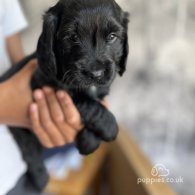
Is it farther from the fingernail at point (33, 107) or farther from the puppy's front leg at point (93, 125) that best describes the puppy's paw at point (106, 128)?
the fingernail at point (33, 107)

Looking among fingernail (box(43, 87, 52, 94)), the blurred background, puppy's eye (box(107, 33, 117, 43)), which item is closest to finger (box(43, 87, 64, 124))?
fingernail (box(43, 87, 52, 94))

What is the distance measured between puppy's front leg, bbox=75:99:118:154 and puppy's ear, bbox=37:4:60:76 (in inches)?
6.6

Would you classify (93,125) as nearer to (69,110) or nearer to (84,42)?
(69,110)

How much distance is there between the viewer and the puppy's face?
595 millimetres

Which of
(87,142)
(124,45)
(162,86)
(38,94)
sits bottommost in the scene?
(162,86)

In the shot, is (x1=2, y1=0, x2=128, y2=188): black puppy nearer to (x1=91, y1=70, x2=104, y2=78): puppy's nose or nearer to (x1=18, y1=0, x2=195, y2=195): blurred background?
(x1=91, y1=70, x2=104, y2=78): puppy's nose

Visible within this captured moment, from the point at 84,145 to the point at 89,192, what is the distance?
67cm

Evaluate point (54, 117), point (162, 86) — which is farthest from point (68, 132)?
point (162, 86)

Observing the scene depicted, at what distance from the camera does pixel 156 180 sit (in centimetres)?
103

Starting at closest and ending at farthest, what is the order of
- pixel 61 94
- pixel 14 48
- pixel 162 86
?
1. pixel 61 94
2. pixel 14 48
3. pixel 162 86

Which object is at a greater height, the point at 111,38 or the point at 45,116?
the point at 111,38

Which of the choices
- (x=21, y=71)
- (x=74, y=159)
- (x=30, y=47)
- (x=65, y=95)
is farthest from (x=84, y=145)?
(x=74, y=159)

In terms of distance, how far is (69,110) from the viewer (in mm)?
790

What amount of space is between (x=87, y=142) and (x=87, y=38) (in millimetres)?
273
